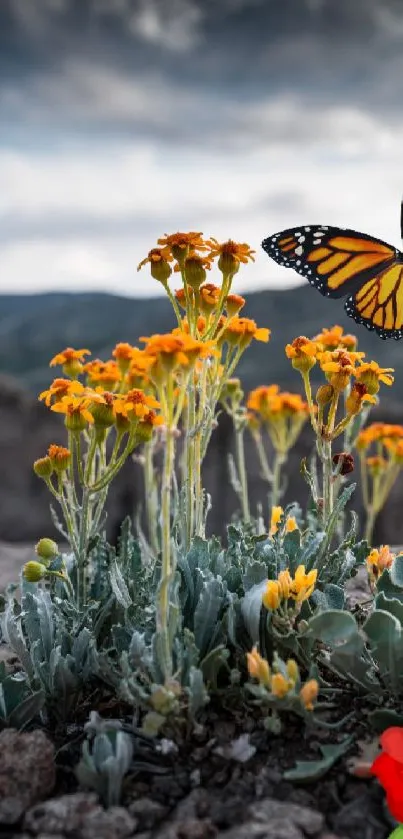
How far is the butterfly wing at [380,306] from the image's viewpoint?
2.72 m

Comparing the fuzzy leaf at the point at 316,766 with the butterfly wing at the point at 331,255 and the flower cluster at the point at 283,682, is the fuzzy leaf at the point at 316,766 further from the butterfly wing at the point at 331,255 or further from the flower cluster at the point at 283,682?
the butterfly wing at the point at 331,255

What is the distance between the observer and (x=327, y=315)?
8.42m

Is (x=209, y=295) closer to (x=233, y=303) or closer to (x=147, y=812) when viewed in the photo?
(x=233, y=303)

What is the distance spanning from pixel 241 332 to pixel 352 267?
0.60 meters

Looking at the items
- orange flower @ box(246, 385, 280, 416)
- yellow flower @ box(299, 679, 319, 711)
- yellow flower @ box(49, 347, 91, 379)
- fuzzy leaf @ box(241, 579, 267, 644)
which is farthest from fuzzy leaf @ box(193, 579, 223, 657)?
orange flower @ box(246, 385, 280, 416)

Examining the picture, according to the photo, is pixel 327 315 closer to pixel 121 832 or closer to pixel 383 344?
pixel 383 344

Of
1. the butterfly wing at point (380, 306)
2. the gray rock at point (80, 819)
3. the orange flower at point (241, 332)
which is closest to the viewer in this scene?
the gray rock at point (80, 819)

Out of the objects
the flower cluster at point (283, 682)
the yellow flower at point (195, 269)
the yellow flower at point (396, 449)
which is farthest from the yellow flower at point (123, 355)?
the yellow flower at point (396, 449)

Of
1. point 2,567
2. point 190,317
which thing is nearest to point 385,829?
point 190,317

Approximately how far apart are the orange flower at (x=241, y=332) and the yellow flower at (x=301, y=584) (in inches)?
28.4

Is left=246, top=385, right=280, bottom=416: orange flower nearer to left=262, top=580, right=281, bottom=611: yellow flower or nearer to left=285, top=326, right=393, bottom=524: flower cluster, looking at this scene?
left=285, top=326, right=393, bottom=524: flower cluster

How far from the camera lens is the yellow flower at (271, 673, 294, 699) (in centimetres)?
159

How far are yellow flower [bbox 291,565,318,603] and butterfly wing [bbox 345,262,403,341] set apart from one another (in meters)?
1.18

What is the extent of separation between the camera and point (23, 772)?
1.62 meters
